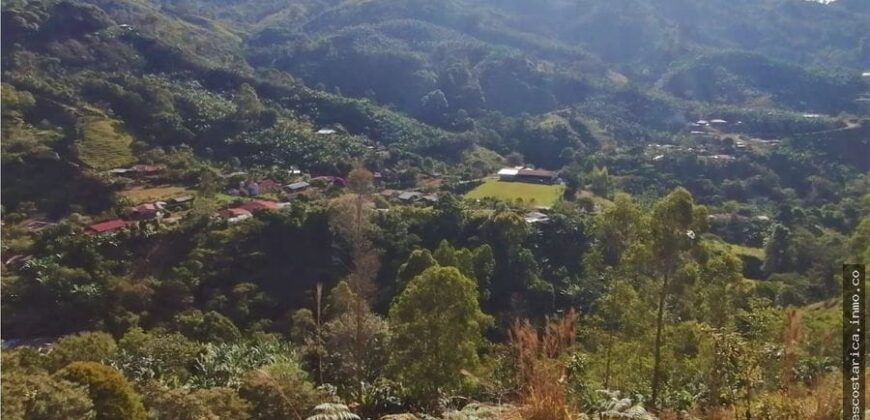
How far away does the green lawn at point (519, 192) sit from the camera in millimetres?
35719

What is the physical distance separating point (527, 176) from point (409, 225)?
18515 millimetres

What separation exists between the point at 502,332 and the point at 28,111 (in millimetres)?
31226

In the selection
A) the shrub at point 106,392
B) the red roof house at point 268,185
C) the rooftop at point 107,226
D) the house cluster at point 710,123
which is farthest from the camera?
the house cluster at point 710,123

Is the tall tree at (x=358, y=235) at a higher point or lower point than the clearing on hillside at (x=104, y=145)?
lower

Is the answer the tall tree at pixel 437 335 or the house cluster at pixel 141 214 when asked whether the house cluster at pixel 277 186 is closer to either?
the house cluster at pixel 141 214

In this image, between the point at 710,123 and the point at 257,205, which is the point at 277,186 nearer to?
the point at 257,205

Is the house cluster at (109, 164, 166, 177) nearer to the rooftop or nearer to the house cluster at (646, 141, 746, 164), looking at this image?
the rooftop

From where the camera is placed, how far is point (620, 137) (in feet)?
194

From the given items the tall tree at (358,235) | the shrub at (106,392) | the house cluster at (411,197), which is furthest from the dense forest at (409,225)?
the house cluster at (411,197)

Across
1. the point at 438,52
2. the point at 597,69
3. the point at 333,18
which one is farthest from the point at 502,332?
A: the point at 333,18

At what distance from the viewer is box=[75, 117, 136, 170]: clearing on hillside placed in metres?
33.9

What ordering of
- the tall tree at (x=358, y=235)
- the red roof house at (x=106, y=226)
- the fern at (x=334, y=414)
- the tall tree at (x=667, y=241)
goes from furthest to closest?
the red roof house at (x=106, y=226), the tall tree at (x=358, y=235), the tall tree at (x=667, y=241), the fern at (x=334, y=414)

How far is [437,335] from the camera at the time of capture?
34.1 feet

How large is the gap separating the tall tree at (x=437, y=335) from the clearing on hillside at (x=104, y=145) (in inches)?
1094
